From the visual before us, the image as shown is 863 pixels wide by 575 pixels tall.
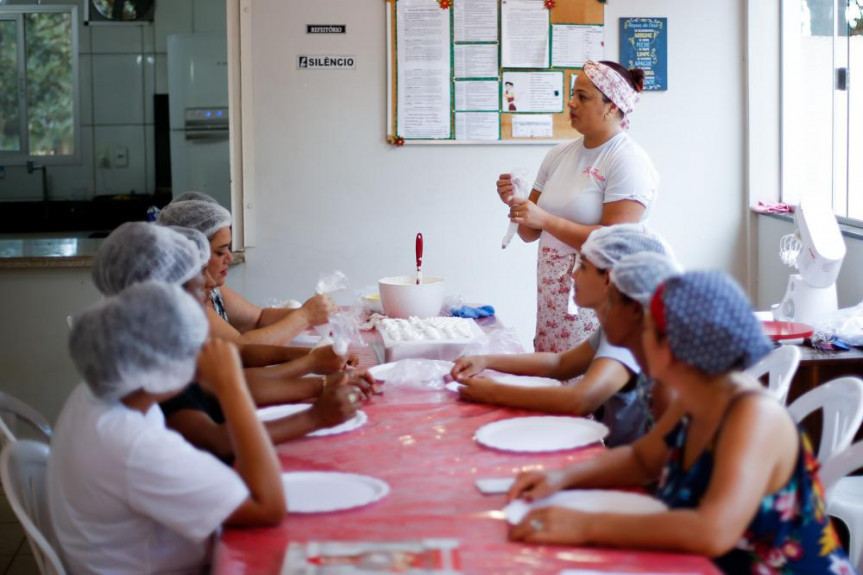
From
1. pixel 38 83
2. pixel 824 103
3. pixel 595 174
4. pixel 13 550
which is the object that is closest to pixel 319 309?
pixel 595 174

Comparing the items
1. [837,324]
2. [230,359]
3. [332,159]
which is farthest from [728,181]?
[230,359]

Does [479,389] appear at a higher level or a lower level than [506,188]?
lower

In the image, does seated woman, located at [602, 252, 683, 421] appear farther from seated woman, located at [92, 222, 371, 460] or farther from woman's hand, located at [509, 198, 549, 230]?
woman's hand, located at [509, 198, 549, 230]

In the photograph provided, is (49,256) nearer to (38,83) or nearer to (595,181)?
(595,181)

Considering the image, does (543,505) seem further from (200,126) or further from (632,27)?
(200,126)

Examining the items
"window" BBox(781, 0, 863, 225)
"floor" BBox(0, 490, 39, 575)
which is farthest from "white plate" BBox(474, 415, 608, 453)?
"window" BBox(781, 0, 863, 225)

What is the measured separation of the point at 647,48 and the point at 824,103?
0.83 metres

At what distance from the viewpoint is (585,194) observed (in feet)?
10.9

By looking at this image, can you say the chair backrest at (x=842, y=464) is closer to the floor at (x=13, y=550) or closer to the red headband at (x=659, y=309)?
the red headband at (x=659, y=309)

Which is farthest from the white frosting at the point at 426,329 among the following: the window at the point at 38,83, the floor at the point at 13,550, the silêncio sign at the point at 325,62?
the window at the point at 38,83

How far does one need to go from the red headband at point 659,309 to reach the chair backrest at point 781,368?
1163mm

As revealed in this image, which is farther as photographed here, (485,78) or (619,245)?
(485,78)

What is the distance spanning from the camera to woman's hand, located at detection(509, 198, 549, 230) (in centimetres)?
326

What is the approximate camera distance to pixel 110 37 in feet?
20.6
